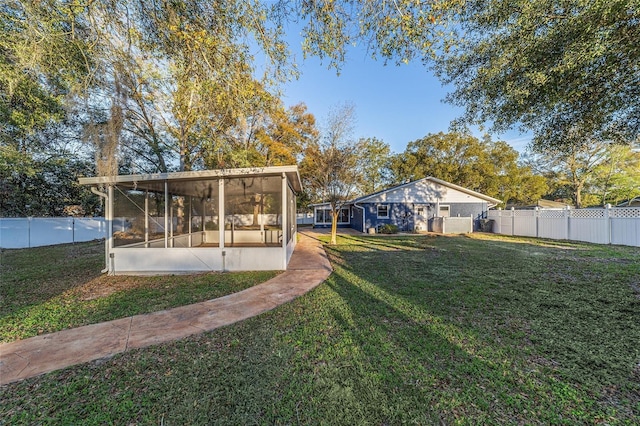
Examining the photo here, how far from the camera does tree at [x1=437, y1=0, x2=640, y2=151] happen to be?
10.6 feet

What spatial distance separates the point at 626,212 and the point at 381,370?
13301 mm

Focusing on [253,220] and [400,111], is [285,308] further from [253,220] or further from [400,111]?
[400,111]

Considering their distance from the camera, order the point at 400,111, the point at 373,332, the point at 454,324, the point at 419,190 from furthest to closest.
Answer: the point at 419,190 → the point at 400,111 → the point at 454,324 → the point at 373,332

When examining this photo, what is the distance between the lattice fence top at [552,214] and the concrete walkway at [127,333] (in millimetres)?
13783

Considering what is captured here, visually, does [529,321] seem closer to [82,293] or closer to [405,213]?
[82,293]

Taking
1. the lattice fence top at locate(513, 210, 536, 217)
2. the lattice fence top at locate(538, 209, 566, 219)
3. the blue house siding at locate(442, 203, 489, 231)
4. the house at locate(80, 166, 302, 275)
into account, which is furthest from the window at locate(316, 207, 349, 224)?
the lattice fence top at locate(538, 209, 566, 219)

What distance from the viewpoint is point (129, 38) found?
13.1 feet

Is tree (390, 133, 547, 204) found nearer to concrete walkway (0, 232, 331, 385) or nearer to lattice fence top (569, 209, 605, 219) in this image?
lattice fence top (569, 209, 605, 219)

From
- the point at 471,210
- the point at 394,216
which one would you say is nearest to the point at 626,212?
the point at 471,210

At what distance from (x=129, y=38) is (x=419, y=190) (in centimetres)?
1696

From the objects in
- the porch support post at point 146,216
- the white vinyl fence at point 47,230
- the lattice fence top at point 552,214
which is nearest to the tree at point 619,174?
the lattice fence top at point 552,214

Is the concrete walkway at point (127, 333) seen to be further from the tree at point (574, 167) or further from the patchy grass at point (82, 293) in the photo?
the tree at point (574, 167)

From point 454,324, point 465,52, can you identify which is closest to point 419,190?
point 465,52

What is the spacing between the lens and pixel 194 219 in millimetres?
9367
